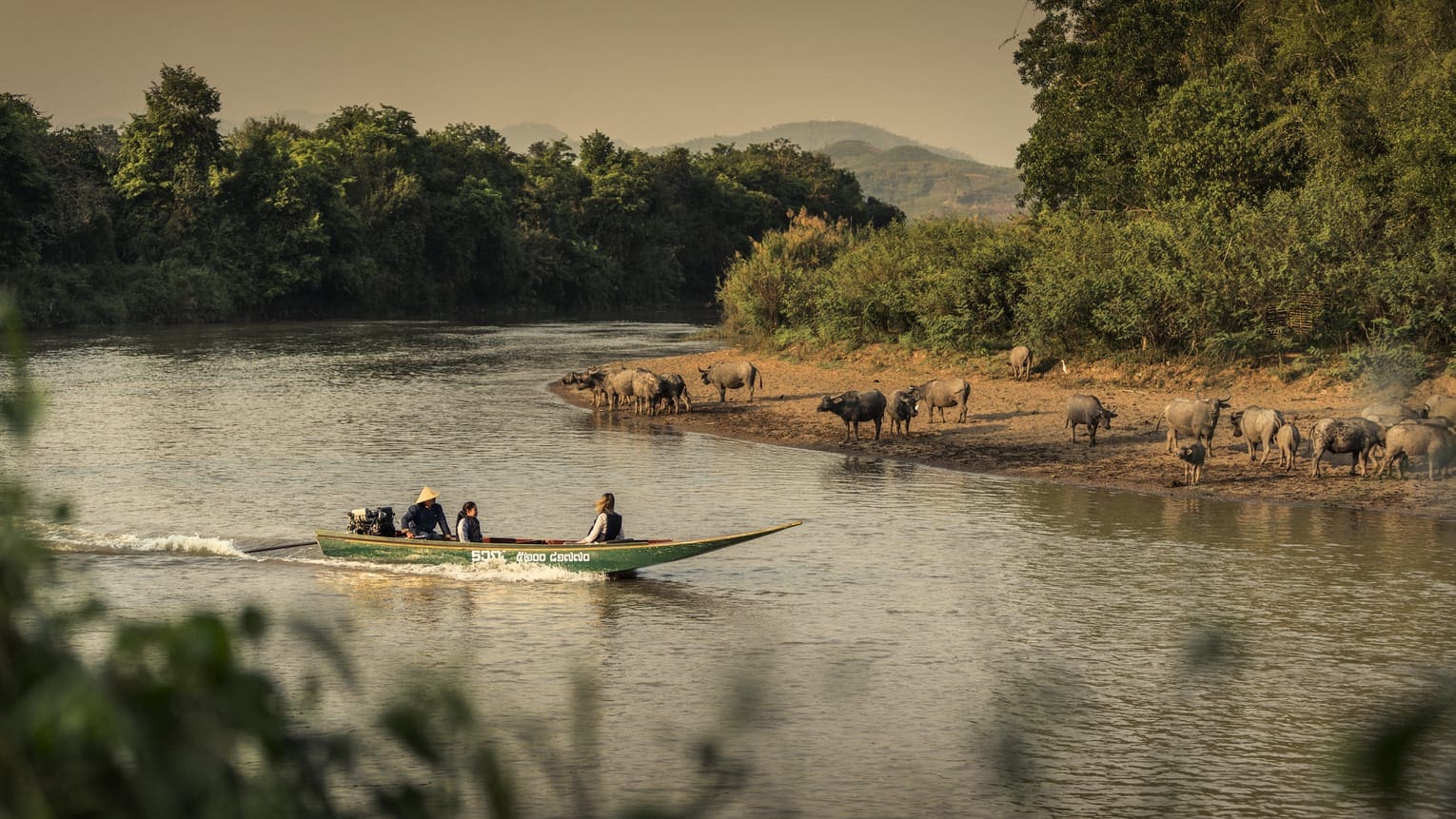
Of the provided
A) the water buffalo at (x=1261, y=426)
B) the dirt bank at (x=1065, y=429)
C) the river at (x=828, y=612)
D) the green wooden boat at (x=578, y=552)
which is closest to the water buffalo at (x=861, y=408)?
the dirt bank at (x=1065, y=429)

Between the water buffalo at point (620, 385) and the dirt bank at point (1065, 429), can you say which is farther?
the water buffalo at point (620, 385)

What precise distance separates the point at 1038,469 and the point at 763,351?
2401cm

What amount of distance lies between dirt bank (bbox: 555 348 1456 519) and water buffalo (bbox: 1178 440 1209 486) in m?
0.19

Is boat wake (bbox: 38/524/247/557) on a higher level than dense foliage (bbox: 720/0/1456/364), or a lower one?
lower

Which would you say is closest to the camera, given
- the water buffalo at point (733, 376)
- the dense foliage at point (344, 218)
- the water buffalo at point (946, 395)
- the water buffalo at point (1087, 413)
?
the water buffalo at point (1087, 413)

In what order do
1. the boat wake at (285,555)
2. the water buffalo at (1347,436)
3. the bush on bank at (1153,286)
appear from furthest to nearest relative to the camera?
the bush on bank at (1153,286) → the water buffalo at (1347,436) → the boat wake at (285,555)

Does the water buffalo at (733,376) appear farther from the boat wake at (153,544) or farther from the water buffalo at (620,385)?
the boat wake at (153,544)

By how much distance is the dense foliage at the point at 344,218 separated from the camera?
3211 inches

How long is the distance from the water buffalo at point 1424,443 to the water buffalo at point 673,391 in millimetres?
19247

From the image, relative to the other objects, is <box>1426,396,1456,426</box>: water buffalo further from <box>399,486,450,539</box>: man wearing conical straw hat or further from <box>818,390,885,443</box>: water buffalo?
<box>399,486,450,539</box>: man wearing conical straw hat

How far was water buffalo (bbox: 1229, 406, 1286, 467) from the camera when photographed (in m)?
27.2

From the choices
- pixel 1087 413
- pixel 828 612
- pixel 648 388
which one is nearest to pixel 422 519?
pixel 828 612

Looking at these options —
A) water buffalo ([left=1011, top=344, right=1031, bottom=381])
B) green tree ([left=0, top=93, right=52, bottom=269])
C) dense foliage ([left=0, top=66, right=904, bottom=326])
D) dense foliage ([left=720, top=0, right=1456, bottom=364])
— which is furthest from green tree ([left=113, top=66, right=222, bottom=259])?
water buffalo ([left=1011, top=344, right=1031, bottom=381])

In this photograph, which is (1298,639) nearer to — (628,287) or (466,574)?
(466,574)
